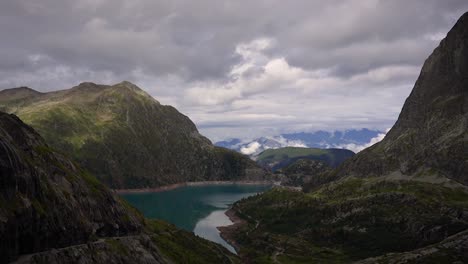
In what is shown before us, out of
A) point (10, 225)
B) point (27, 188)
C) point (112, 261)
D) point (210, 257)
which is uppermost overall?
point (27, 188)

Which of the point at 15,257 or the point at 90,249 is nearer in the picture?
the point at 15,257

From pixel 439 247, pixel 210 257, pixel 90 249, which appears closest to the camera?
pixel 90 249

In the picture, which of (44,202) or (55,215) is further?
(55,215)

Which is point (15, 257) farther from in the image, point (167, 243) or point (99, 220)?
point (167, 243)

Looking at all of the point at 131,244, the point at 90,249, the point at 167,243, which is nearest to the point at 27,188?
the point at 90,249

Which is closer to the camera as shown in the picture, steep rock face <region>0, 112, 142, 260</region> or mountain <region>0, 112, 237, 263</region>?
steep rock face <region>0, 112, 142, 260</region>

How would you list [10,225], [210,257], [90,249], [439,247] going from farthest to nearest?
[210,257] < [439,247] < [90,249] < [10,225]

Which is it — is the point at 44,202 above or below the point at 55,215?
above

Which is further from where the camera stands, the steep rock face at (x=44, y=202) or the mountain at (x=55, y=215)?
the mountain at (x=55, y=215)
